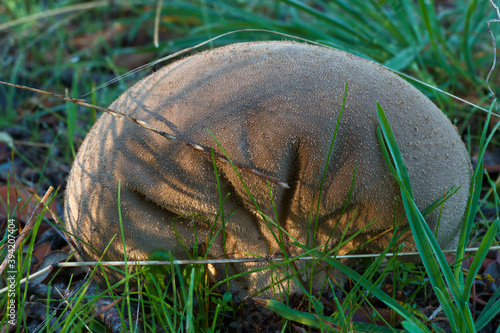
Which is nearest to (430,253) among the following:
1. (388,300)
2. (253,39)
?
(388,300)

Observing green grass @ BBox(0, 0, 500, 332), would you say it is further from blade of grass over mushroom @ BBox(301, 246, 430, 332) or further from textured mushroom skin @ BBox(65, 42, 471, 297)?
textured mushroom skin @ BBox(65, 42, 471, 297)

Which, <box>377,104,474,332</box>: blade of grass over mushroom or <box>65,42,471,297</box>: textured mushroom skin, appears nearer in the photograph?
<box>377,104,474,332</box>: blade of grass over mushroom

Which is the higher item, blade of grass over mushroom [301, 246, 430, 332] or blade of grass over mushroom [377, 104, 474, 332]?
blade of grass over mushroom [377, 104, 474, 332]

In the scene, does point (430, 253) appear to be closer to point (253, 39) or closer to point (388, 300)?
point (388, 300)

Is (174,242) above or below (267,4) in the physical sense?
below

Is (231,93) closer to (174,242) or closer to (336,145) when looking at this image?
(336,145)

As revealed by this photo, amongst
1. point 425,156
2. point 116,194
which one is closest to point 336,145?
point 425,156

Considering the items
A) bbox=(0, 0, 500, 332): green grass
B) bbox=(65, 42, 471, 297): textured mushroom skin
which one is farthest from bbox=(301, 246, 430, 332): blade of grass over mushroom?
bbox=(65, 42, 471, 297): textured mushroom skin
